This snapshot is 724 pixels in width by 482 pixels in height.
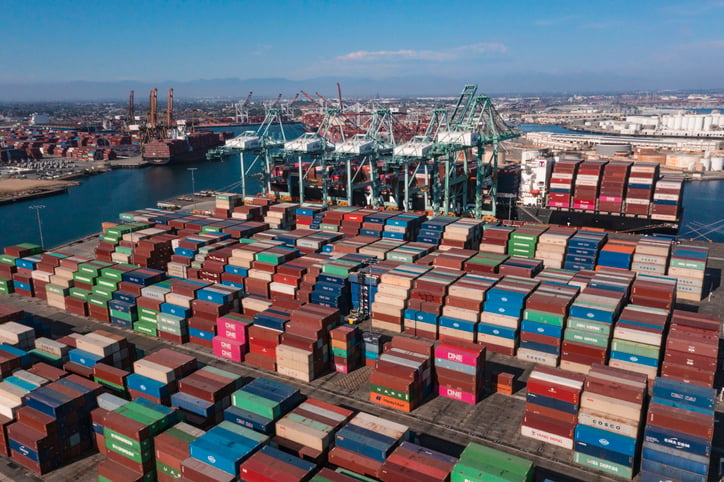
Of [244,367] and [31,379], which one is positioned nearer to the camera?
[31,379]

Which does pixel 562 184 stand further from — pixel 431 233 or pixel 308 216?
pixel 308 216

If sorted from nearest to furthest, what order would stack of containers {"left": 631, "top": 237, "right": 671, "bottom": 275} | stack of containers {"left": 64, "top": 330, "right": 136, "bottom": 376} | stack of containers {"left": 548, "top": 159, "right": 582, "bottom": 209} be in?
1. stack of containers {"left": 64, "top": 330, "right": 136, "bottom": 376}
2. stack of containers {"left": 631, "top": 237, "right": 671, "bottom": 275}
3. stack of containers {"left": 548, "top": 159, "right": 582, "bottom": 209}

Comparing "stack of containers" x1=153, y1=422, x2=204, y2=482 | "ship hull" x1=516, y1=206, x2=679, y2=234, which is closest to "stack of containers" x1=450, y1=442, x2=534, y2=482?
"stack of containers" x1=153, y1=422, x2=204, y2=482

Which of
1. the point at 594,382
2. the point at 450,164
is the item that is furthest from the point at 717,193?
the point at 594,382

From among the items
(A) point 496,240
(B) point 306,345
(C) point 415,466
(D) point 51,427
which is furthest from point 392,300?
(D) point 51,427

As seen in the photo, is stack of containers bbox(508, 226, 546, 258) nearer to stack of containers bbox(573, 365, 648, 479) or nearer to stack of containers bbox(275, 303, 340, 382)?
stack of containers bbox(275, 303, 340, 382)

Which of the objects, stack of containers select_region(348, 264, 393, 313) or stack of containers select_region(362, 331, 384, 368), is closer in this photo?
stack of containers select_region(362, 331, 384, 368)

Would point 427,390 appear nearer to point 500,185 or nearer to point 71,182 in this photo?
point 500,185
